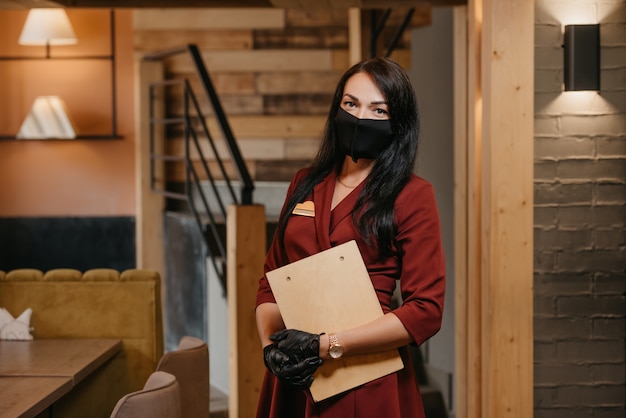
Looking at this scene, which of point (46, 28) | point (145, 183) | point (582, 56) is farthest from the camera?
point (145, 183)

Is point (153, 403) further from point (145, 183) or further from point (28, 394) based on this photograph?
point (145, 183)

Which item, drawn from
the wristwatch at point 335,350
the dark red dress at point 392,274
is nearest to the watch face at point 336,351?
the wristwatch at point 335,350

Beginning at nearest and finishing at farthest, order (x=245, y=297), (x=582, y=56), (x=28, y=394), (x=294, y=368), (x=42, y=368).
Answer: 1. (x=294, y=368)
2. (x=28, y=394)
3. (x=42, y=368)
4. (x=582, y=56)
5. (x=245, y=297)

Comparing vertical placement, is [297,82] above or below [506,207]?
above

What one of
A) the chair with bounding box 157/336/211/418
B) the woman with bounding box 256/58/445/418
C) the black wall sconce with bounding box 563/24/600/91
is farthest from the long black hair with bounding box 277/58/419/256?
the black wall sconce with bounding box 563/24/600/91

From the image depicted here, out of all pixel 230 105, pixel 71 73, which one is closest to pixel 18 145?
pixel 71 73

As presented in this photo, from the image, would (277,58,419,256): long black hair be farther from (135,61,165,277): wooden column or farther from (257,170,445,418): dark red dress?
(135,61,165,277): wooden column

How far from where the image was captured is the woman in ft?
6.21

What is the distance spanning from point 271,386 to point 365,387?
0.77 ft

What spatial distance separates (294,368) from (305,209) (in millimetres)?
340

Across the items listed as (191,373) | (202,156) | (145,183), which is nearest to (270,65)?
(202,156)

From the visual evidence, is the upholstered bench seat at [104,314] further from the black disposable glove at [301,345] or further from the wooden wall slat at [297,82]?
the wooden wall slat at [297,82]

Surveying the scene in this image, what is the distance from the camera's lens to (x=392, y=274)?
1.99 m

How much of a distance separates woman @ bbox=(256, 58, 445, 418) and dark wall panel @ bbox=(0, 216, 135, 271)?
14.6 ft
